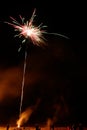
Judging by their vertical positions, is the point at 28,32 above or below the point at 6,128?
above

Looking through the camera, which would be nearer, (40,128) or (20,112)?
(40,128)

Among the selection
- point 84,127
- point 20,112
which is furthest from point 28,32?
point 20,112

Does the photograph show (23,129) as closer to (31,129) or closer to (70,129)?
(31,129)

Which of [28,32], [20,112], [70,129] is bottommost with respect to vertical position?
[70,129]

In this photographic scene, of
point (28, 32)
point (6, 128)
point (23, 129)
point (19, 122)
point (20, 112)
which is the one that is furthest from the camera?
point (20, 112)

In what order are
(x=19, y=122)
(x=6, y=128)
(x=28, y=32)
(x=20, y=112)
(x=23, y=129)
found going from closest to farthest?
(x=28, y=32), (x=23, y=129), (x=6, y=128), (x=19, y=122), (x=20, y=112)

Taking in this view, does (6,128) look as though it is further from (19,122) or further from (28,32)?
(28,32)

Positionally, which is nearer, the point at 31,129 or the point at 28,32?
the point at 28,32

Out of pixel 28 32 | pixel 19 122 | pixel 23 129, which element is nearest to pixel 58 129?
pixel 23 129

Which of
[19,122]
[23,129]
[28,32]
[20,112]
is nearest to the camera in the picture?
[28,32]
